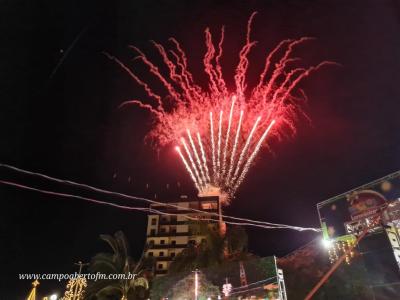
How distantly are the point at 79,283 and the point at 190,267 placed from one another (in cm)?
1766

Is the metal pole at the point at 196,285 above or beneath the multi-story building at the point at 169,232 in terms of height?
beneath

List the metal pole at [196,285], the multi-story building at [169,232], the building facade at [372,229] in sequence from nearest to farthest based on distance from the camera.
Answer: the building facade at [372,229] → the metal pole at [196,285] → the multi-story building at [169,232]

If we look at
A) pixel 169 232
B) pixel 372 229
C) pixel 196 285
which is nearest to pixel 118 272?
pixel 196 285

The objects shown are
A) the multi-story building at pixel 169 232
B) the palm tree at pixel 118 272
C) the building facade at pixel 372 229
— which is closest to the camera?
the building facade at pixel 372 229

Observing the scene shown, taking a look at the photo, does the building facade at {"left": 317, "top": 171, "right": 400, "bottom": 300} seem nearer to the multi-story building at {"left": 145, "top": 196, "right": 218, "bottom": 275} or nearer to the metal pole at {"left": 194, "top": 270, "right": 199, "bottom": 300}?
the metal pole at {"left": 194, "top": 270, "right": 199, "bottom": 300}

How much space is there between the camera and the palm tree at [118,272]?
27.9m

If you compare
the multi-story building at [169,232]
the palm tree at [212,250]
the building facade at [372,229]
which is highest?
the multi-story building at [169,232]

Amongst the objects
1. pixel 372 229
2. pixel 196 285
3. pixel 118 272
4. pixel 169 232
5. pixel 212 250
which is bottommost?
pixel 372 229

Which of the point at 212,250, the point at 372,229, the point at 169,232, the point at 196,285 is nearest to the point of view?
the point at 372,229

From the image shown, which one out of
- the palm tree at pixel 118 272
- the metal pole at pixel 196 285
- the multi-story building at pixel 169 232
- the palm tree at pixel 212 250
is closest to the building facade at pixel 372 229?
the metal pole at pixel 196 285

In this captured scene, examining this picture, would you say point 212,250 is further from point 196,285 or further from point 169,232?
point 169,232

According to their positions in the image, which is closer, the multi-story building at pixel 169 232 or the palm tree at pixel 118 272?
the palm tree at pixel 118 272

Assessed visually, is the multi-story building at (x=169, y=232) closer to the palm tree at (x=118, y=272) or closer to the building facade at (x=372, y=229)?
the palm tree at (x=118, y=272)

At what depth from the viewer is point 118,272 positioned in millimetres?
29094
